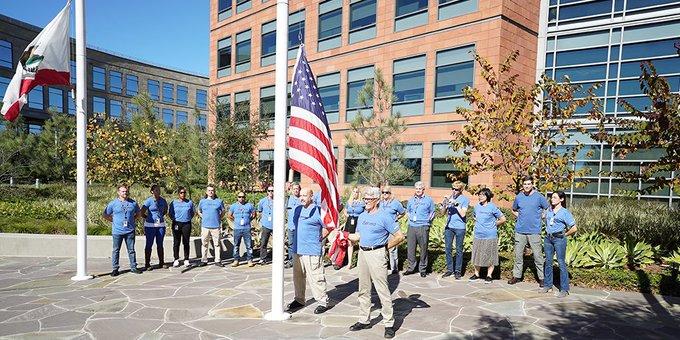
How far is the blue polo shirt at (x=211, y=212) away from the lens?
9617 mm

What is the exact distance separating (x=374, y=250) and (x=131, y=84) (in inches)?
2430

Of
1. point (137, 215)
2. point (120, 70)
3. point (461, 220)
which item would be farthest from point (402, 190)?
point (120, 70)

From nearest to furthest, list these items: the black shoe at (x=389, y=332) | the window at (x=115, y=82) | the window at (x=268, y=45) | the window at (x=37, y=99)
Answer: the black shoe at (x=389, y=332)
the window at (x=268, y=45)
the window at (x=37, y=99)
the window at (x=115, y=82)

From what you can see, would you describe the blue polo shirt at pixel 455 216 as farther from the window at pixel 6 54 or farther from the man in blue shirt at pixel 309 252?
the window at pixel 6 54

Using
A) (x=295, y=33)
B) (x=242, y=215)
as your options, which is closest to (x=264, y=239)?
(x=242, y=215)

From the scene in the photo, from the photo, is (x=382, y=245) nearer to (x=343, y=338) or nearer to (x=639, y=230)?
(x=343, y=338)

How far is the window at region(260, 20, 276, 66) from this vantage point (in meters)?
27.5

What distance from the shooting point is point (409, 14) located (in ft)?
68.5

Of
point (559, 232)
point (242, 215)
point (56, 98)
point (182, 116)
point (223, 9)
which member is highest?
point (223, 9)

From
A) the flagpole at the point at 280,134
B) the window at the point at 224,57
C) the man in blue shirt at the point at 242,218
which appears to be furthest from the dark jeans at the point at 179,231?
the window at the point at 224,57

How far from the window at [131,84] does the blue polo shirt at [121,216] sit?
5566 cm

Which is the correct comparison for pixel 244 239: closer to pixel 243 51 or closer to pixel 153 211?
pixel 153 211

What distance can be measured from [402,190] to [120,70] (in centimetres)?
5049

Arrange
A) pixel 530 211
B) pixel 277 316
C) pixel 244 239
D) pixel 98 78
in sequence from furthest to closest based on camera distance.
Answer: pixel 98 78 < pixel 244 239 < pixel 530 211 < pixel 277 316
